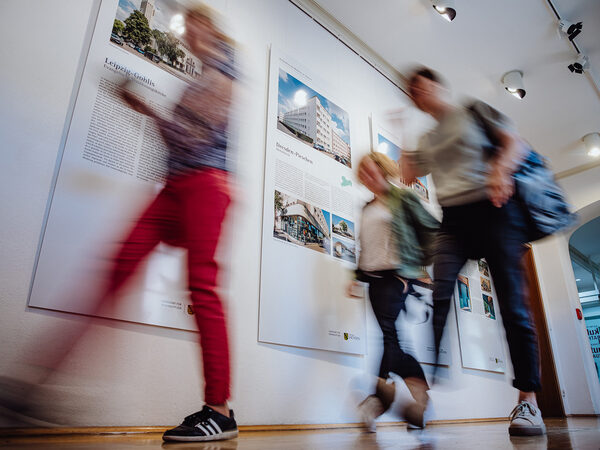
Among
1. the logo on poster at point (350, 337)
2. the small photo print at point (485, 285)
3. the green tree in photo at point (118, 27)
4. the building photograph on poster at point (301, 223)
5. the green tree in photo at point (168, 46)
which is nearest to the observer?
the green tree in photo at point (118, 27)

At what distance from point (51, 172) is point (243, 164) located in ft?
2.98

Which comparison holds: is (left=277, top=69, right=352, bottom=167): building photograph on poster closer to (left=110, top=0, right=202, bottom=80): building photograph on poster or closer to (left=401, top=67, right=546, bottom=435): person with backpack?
(left=110, top=0, right=202, bottom=80): building photograph on poster

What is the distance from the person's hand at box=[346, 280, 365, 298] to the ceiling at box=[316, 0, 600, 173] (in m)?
2.15

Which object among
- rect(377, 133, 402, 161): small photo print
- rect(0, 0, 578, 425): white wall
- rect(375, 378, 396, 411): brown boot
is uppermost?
rect(377, 133, 402, 161): small photo print

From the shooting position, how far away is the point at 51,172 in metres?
1.52

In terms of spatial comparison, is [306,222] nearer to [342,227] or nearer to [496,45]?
[342,227]

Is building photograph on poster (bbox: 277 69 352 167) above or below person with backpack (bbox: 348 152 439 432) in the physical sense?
above

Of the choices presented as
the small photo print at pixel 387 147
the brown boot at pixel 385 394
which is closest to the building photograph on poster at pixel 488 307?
the small photo print at pixel 387 147

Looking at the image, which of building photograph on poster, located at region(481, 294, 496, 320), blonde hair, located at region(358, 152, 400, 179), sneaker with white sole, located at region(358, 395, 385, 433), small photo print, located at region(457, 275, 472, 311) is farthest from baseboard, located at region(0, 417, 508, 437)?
building photograph on poster, located at region(481, 294, 496, 320)

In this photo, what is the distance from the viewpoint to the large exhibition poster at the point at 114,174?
57.2 inches

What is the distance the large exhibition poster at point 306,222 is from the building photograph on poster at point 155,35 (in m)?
0.56

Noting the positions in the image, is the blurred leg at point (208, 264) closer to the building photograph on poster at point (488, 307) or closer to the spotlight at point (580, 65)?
the building photograph on poster at point (488, 307)

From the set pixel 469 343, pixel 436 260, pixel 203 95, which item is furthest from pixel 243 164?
pixel 469 343

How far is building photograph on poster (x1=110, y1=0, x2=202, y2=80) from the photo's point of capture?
1880mm
